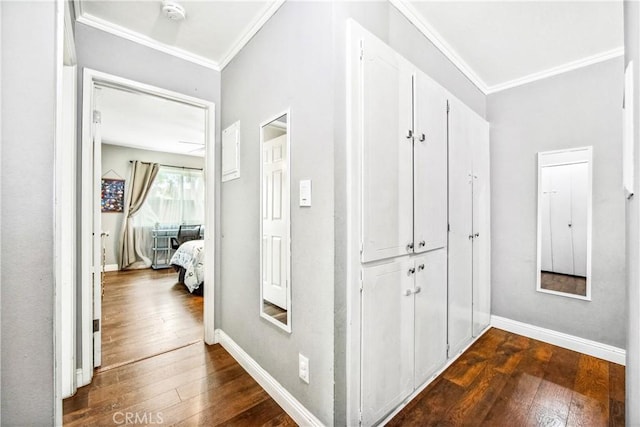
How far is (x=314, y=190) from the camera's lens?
141 centimetres

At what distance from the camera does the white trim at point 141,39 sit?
1.82m

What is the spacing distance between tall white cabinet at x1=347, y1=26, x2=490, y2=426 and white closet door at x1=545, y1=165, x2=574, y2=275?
1.01m

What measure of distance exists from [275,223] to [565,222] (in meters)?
2.59

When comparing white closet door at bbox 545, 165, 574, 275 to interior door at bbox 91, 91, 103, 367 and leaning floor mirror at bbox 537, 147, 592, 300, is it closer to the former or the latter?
leaning floor mirror at bbox 537, 147, 592, 300

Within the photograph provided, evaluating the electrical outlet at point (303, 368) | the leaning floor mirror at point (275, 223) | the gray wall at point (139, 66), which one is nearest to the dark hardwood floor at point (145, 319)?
the gray wall at point (139, 66)

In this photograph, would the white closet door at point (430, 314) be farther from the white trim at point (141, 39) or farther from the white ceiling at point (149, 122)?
the white ceiling at point (149, 122)

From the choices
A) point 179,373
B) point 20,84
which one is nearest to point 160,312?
point 179,373

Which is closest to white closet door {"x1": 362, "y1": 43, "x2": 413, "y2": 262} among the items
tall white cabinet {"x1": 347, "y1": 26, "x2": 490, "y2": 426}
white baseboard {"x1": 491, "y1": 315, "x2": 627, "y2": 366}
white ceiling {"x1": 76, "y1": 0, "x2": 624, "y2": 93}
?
tall white cabinet {"x1": 347, "y1": 26, "x2": 490, "y2": 426}

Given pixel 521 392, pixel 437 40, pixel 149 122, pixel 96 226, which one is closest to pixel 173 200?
pixel 149 122

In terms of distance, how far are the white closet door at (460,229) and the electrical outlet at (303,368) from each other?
1.20 m

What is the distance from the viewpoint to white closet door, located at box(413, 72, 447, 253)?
1.69 meters

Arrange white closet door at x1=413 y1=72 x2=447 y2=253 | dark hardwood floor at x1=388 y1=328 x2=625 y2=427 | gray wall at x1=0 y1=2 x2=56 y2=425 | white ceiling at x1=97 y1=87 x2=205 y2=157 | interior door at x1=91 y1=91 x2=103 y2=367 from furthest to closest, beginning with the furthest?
white ceiling at x1=97 y1=87 x2=205 y2=157
interior door at x1=91 y1=91 x2=103 y2=367
white closet door at x1=413 y1=72 x2=447 y2=253
dark hardwood floor at x1=388 y1=328 x2=625 y2=427
gray wall at x1=0 y1=2 x2=56 y2=425

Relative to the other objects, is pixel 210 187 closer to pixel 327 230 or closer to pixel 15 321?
pixel 327 230

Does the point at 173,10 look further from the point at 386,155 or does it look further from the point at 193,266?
the point at 193,266
